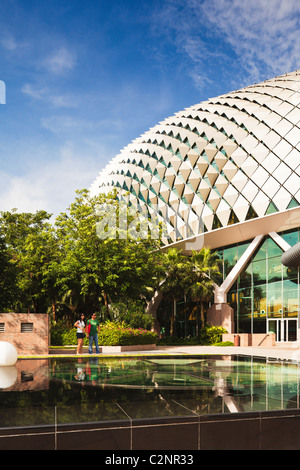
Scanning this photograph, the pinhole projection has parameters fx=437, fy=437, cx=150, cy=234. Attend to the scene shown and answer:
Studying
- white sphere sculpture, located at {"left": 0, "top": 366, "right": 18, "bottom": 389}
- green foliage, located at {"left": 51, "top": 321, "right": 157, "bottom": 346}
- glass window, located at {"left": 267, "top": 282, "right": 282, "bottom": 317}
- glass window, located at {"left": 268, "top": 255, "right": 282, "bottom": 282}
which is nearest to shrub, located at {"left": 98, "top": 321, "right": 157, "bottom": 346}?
green foliage, located at {"left": 51, "top": 321, "right": 157, "bottom": 346}

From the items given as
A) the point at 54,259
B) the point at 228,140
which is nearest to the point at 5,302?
the point at 54,259

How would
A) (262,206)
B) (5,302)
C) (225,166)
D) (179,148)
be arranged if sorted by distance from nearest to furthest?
(5,302) → (262,206) → (225,166) → (179,148)

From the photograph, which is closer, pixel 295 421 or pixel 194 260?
pixel 295 421

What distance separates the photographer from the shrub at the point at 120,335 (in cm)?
2870

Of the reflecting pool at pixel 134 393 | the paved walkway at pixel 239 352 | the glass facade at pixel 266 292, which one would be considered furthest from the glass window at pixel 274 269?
the reflecting pool at pixel 134 393

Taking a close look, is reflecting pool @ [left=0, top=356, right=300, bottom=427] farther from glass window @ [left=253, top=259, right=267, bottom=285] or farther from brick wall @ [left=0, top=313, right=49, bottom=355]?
glass window @ [left=253, top=259, right=267, bottom=285]

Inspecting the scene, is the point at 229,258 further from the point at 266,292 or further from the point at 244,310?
the point at 266,292

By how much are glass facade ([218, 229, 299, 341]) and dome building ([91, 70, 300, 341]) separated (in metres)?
0.08

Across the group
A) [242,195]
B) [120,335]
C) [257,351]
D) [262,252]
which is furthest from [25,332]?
[262,252]

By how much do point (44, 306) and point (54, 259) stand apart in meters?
8.48

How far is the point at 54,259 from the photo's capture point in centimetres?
3431

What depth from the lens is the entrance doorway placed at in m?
33.9
